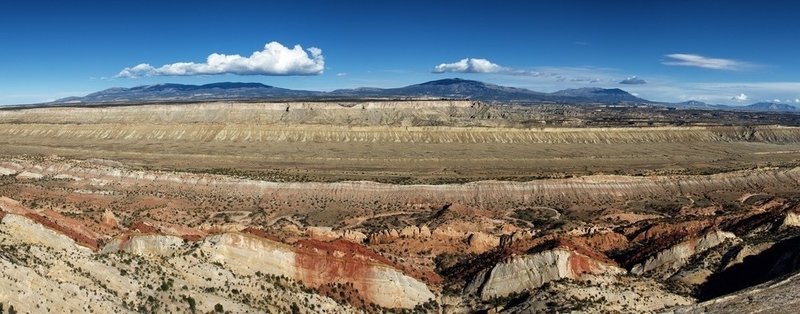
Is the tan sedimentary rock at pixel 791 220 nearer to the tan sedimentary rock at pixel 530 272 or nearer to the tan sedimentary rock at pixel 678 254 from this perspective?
the tan sedimentary rock at pixel 678 254

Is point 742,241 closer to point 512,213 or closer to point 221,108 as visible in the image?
point 512,213

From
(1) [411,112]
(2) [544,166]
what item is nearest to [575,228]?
(2) [544,166]

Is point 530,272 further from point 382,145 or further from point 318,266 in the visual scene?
point 382,145

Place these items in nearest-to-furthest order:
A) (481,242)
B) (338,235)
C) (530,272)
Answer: (530,272) → (481,242) → (338,235)

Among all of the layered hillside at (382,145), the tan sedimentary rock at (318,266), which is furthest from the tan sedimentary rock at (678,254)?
the layered hillside at (382,145)

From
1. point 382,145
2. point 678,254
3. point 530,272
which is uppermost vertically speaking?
point 678,254

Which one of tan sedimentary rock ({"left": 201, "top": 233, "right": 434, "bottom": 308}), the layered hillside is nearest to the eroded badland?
Answer: tan sedimentary rock ({"left": 201, "top": 233, "right": 434, "bottom": 308})

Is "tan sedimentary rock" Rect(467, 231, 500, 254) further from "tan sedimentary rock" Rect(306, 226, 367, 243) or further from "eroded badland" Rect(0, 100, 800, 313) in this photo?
"tan sedimentary rock" Rect(306, 226, 367, 243)

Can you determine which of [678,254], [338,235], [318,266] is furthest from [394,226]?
[678,254]
